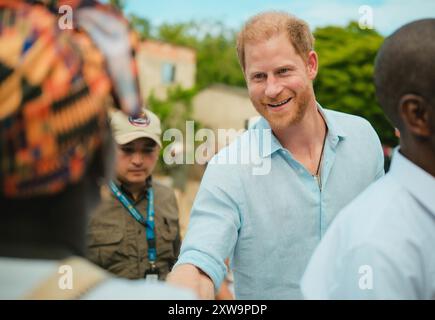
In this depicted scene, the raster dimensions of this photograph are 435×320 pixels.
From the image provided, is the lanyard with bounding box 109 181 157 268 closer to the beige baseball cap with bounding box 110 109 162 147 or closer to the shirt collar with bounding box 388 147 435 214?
the beige baseball cap with bounding box 110 109 162 147

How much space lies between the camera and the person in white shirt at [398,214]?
1.53 metres

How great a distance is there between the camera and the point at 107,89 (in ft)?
4.27

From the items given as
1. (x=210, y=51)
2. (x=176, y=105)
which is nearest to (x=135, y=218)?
(x=176, y=105)

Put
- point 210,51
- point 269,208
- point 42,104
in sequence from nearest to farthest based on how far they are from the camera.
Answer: point 42,104
point 269,208
point 210,51

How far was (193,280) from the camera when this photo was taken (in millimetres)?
2098

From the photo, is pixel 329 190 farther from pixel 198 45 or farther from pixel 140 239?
pixel 198 45

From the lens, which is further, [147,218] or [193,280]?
[147,218]

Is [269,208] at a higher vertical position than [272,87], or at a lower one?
lower

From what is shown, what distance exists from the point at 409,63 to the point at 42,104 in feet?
3.17

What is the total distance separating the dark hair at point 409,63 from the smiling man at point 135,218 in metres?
2.34

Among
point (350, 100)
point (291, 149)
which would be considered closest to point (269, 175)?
point (291, 149)

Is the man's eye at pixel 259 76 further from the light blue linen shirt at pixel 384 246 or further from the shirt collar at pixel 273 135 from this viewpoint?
the light blue linen shirt at pixel 384 246

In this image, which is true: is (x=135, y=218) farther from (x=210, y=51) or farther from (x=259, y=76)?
(x=210, y=51)
